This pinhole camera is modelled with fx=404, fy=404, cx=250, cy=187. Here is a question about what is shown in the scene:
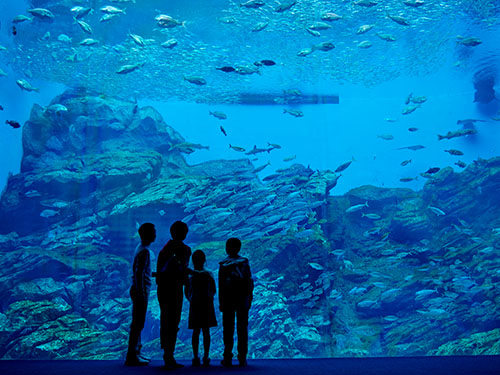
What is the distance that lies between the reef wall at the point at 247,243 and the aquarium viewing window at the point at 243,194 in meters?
0.08

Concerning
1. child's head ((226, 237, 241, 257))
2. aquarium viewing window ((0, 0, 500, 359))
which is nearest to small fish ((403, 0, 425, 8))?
aquarium viewing window ((0, 0, 500, 359))

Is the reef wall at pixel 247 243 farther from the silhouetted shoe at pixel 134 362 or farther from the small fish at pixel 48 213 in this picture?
the silhouetted shoe at pixel 134 362

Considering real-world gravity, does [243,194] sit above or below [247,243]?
above

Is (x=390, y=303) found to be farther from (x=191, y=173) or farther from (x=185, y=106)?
(x=185, y=106)

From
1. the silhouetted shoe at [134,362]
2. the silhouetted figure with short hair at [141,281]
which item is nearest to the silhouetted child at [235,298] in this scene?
the silhouetted figure with short hair at [141,281]

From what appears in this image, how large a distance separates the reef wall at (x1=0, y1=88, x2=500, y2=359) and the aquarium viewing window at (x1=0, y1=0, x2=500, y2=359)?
0.25 feet

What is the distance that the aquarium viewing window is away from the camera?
1483 centimetres

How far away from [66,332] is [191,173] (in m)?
9.46

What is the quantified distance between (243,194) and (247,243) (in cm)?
219

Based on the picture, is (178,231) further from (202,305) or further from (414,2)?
(414,2)

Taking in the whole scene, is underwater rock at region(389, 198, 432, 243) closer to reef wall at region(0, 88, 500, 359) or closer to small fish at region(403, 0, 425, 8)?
reef wall at region(0, 88, 500, 359)

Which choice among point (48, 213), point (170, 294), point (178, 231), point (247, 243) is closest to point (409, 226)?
point (247, 243)

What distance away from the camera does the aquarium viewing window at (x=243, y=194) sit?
584 inches

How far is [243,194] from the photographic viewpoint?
1753 centimetres
